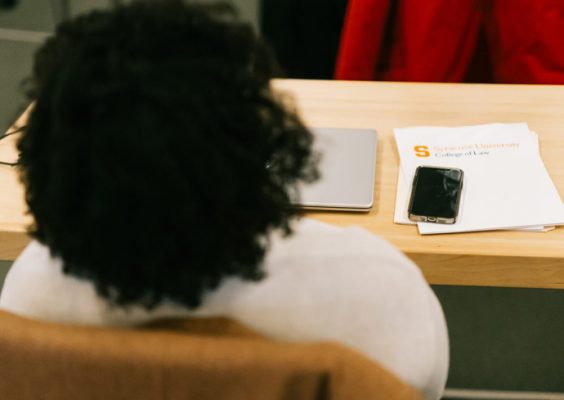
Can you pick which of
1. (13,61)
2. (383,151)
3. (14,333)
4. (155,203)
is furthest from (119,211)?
(13,61)

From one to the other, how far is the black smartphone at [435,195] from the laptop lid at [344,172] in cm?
6

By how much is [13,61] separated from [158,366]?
2519 mm

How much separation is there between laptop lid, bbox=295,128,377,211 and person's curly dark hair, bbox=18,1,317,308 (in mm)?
377

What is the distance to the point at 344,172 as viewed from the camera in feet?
3.34

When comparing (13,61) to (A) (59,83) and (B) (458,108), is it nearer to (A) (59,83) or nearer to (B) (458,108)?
(B) (458,108)

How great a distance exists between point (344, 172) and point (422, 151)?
0.14 metres

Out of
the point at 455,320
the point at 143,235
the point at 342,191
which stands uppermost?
the point at 143,235

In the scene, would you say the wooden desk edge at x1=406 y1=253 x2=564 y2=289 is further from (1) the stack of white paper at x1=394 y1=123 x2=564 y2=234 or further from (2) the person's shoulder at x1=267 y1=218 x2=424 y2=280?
(2) the person's shoulder at x1=267 y1=218 x2=424 y2=280

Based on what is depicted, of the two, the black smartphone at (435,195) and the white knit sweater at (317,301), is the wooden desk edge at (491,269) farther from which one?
the white knit sweater at (317,301)

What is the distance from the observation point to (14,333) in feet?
1.74

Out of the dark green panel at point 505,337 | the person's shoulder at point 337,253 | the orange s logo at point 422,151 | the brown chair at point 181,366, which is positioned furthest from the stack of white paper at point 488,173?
the dark green panel at point 505,337

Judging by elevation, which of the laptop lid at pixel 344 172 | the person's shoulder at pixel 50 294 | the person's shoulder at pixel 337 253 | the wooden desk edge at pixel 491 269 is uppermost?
the person's shoulder at pixel 337 253

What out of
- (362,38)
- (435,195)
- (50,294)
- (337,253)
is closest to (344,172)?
(435,195)

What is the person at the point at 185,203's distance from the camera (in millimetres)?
485
